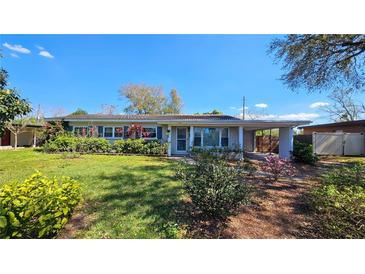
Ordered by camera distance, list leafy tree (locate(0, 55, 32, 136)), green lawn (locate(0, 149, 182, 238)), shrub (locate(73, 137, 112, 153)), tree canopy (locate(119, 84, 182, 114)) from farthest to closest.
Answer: tree canopy (locate(119, 84, 182, 114)) → shrub (locate(73, 137, 112, 153)) → leafy tree (locate(0, 55, 32, 136)) → green lawn (locate(0, 149, 182, 238))

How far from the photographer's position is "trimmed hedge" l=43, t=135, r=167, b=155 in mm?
14633

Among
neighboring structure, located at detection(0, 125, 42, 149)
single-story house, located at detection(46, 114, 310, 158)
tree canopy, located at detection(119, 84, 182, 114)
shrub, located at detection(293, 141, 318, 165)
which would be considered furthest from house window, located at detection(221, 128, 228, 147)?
tree canopy, located at detection(119, 84, 182, 114)

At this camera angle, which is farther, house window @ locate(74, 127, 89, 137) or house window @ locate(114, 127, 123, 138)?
house window @ locate(114, 127, 123, 138)

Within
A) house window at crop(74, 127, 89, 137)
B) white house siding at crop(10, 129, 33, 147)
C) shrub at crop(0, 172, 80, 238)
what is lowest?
shrub at crop(0, 172, 80, 238)

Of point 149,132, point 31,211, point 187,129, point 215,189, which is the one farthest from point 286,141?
point 31,211

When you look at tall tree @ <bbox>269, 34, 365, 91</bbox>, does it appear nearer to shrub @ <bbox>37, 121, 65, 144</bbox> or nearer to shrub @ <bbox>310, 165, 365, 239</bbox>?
shrub @ <bbox>310, 165, 365, 239</bbox>

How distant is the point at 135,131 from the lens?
16.6m

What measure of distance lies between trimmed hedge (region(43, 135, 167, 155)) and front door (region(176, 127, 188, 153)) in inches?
46.8

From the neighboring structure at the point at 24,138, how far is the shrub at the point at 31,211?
2135 cm

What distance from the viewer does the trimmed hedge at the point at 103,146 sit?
48.0 ft

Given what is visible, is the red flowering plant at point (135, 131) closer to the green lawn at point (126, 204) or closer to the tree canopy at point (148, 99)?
the green lawn at point (126, 204)

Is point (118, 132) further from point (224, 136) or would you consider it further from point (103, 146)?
point (224, 136)

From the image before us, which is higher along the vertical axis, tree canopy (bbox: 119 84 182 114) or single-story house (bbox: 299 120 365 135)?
tree canopy (bbox: 119 84 182 114)
